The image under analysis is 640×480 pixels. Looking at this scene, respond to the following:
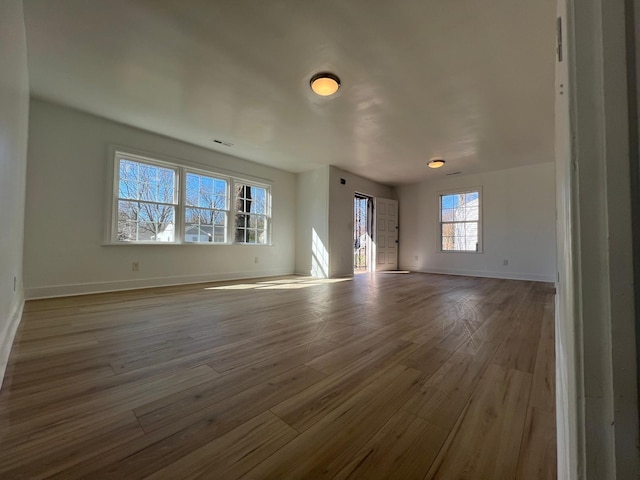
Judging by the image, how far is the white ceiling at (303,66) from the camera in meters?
1.90

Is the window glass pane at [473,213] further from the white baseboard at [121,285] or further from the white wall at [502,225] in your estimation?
the white baseboard at [121,285]

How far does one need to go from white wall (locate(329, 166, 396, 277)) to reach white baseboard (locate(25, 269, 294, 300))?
1.72m

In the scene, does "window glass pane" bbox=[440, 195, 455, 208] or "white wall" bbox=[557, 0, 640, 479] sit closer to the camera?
"white wall" bbox=[557, 0, 640, 479]

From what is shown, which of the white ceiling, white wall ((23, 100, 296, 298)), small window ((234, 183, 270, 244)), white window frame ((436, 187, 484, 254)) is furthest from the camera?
white window frame ((436, 187, 484, 254))

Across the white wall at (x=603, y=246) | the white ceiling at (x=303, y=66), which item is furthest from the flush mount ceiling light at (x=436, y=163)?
the white wall at (x=603, y=246)

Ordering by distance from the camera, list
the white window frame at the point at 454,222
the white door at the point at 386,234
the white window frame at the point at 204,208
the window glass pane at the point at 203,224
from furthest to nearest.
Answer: the white door at the point at 386,234 → the white window frame at the point at 454,222 → the window glass pane at the point at 203,224 → the white window frame at the point at 204,208

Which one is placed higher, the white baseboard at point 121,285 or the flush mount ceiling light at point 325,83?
the flush mount ceiling light at point 325,83

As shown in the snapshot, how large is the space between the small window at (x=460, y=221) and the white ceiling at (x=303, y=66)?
2.14 metres

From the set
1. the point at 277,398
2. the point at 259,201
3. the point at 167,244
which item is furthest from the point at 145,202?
the point at 277,398

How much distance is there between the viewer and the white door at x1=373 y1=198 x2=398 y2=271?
681 cm

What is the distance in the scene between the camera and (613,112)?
333 mm

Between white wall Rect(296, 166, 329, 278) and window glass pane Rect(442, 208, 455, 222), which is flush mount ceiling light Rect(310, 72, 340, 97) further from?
window glass pane Rect(442, 208, 455, 222)

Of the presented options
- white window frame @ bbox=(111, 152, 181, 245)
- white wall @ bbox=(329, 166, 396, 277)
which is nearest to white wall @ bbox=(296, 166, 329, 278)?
white wall @ bbox=(329, 166, 396, 277)

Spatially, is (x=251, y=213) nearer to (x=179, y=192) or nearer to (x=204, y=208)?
(x=204, y=208)
